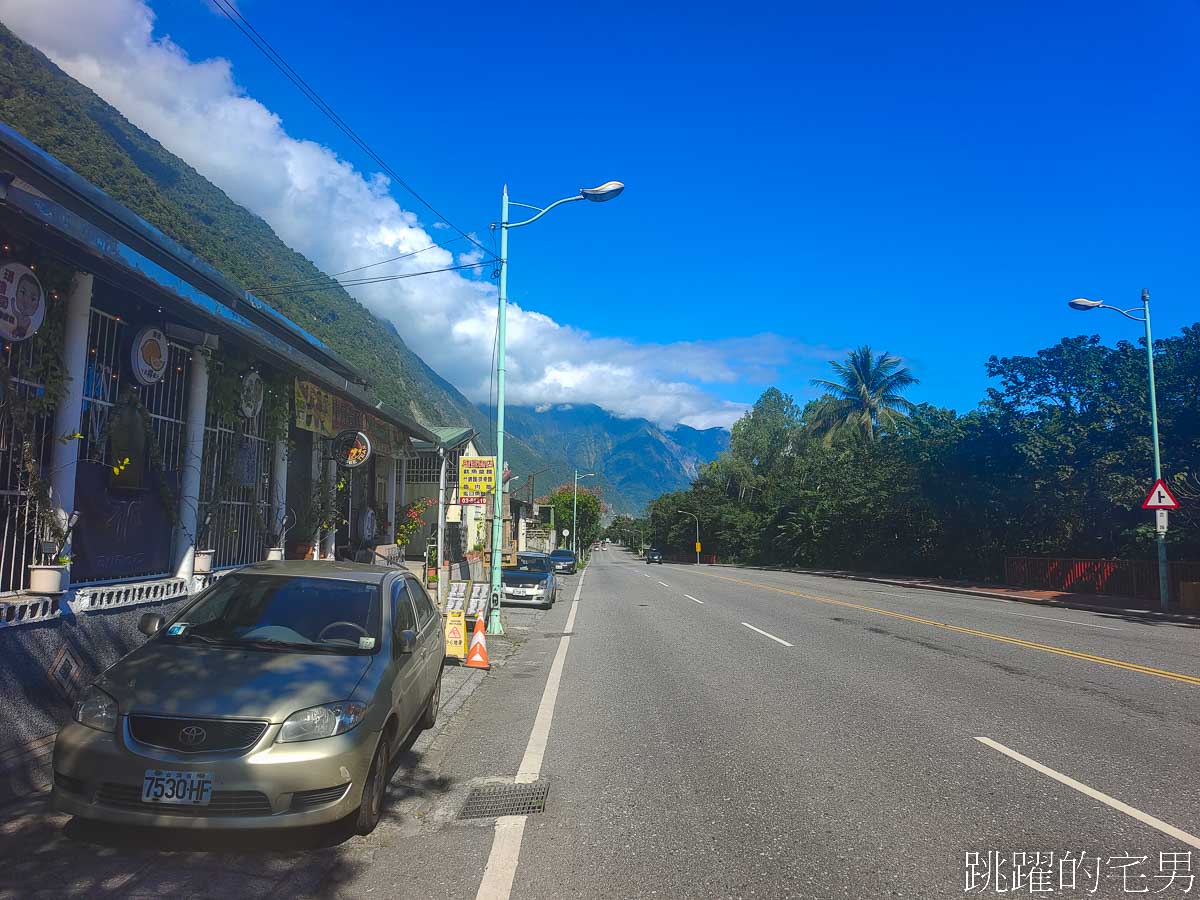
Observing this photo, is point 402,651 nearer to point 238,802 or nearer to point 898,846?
point 238,802

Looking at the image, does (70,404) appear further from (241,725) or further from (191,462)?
(241,725)

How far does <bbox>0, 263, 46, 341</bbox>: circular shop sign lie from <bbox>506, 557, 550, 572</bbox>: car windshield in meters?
16.8

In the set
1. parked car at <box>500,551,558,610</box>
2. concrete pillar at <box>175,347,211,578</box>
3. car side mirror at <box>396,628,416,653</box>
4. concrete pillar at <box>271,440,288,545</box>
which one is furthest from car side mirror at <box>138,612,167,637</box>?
parked car at <box>500,551,558,610</box>

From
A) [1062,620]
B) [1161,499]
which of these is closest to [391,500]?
[1062,620]

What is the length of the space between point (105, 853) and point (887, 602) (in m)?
21.3

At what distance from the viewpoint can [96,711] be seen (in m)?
4.39

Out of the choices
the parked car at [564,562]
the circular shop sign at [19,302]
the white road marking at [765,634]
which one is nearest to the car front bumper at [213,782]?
the circular shop sign at [19,302]

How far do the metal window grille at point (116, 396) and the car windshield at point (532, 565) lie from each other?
1404cm

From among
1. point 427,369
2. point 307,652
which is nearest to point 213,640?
point 307,652

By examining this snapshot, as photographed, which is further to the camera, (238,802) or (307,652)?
(307,652)

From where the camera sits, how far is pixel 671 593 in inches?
1045

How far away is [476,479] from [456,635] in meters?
6.69

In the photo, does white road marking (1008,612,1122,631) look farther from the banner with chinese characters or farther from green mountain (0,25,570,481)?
the banner with chinese characters

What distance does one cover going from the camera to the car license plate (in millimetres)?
4043
